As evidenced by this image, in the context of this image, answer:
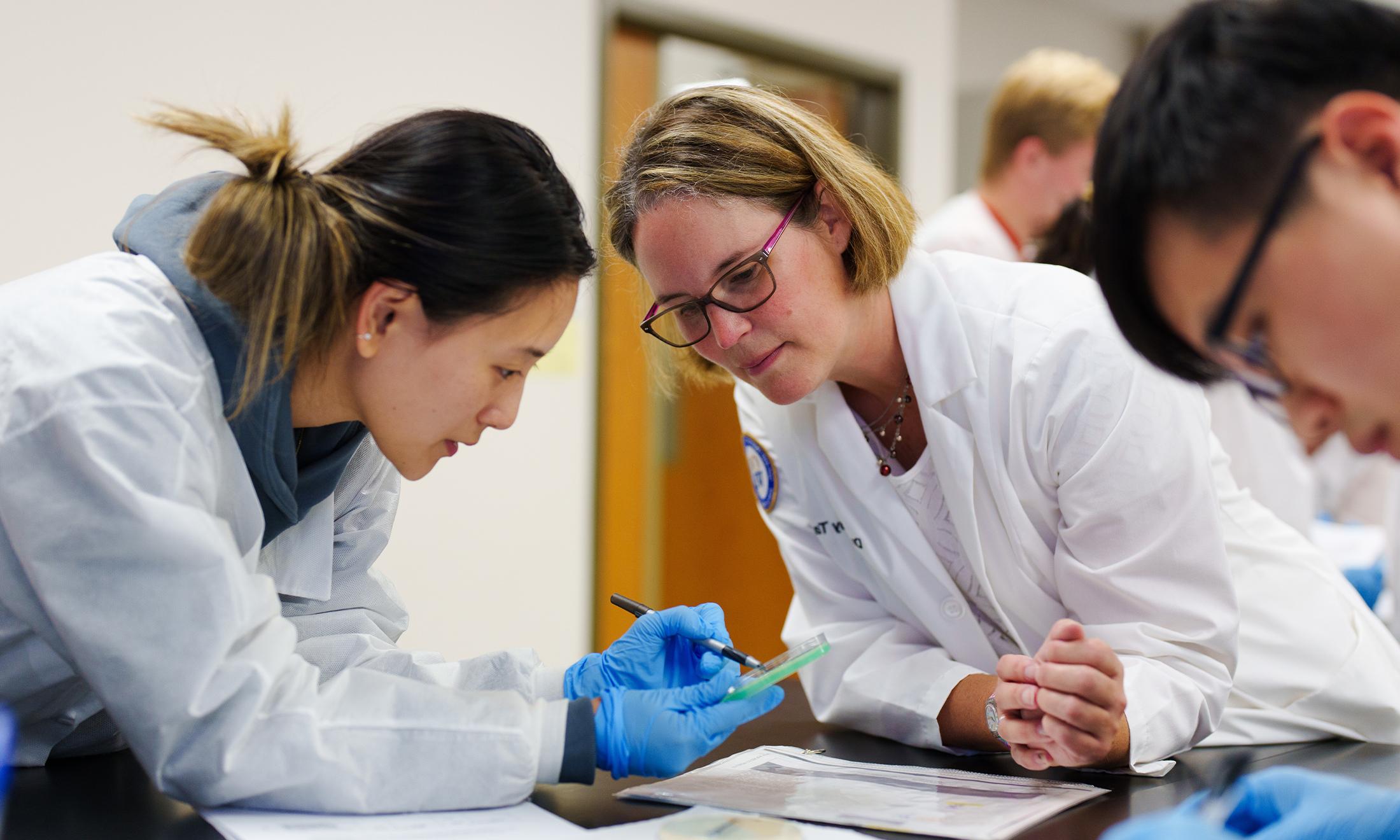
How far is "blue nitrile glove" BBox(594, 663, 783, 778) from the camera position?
3.40ft

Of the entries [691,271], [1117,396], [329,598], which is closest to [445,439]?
[329,598]

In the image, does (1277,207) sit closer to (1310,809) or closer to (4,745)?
(1310,809)

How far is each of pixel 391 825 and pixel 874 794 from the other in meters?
0.44

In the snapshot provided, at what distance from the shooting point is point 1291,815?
85 cm

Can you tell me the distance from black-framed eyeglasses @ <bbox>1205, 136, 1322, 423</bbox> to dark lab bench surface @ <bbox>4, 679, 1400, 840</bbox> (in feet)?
1.29

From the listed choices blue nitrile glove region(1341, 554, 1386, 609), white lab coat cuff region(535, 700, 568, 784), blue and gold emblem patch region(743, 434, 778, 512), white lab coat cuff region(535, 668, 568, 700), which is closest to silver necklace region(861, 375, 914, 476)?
blue and gold emblem patch region(743, 434, 778, 512)

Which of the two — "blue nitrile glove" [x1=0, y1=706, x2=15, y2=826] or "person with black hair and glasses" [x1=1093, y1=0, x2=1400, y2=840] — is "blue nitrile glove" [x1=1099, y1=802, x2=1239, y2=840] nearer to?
"person with black hair and glasses" [x1=1093, y1=0, x2=1400, y2=840]

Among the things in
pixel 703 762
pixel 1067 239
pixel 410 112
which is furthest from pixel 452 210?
pixel 1067 239

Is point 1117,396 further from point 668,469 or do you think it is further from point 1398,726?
point 668,469

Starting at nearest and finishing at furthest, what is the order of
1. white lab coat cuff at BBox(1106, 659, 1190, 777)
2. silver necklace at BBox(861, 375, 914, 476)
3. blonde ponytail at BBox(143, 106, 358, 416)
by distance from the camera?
blonde ponytail at BBox(143, 106, 358, 416)
white lab coat cuff at BBox(1106, 659, 1190, 777)
silver necklace at BBox(861, 375, 914, 476)

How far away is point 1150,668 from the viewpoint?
47.6 inches

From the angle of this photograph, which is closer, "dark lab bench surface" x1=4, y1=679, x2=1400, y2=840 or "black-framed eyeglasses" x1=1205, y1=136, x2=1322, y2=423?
"black-framed eyeglasses" x1=1205, y1=136, x2=1322, y2=423

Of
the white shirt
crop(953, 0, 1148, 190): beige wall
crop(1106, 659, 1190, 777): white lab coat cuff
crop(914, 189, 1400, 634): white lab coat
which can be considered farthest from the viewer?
crop(953, 0, 1148, 190): beige wall

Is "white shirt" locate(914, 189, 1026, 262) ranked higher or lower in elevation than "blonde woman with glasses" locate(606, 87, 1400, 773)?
higher
